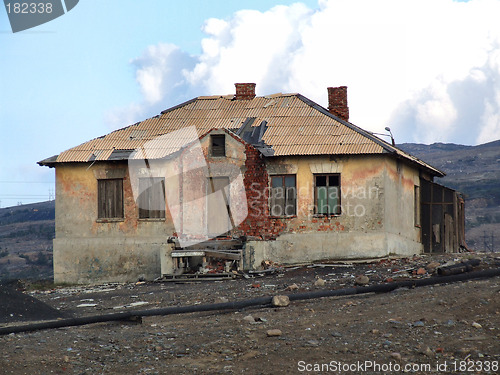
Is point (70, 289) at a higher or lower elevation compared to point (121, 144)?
lower

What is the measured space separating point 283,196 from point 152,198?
14.0ft

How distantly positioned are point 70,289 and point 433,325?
1384cm

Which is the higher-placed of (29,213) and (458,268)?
(29,213)

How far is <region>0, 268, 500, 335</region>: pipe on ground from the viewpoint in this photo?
13.1 metres

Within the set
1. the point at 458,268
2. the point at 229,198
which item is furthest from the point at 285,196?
the point at 458,268

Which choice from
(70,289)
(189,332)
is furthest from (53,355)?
(70,289)

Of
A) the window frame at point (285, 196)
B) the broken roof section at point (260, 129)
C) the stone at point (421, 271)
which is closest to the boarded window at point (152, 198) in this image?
the broken roof section at point (260, 129)

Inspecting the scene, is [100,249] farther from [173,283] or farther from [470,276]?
[470,276]

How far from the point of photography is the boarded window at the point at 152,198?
2392cm

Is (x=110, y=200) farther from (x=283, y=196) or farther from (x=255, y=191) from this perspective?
(x=283, y=196)

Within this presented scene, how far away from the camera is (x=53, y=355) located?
10898 millimetres

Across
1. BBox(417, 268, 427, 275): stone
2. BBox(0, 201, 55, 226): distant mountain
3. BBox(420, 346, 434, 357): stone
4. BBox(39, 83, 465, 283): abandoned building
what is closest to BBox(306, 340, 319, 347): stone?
BBox(420, 346, 434, 357): stone

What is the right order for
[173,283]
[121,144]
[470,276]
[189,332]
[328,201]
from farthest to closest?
[121,144] → [328,201] → [173,283] → [470,276] → [189,332]

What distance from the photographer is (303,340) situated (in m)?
11.2
